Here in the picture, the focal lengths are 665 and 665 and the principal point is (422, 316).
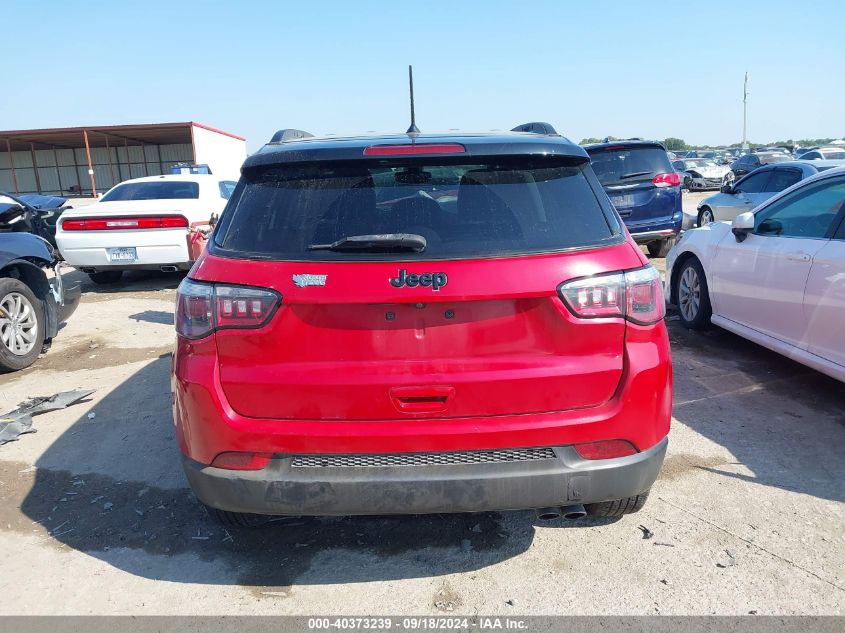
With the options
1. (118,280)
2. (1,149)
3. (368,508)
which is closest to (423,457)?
(368,508)

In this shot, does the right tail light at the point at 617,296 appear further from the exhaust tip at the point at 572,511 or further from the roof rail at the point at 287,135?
the roof rail at the point at 287,135

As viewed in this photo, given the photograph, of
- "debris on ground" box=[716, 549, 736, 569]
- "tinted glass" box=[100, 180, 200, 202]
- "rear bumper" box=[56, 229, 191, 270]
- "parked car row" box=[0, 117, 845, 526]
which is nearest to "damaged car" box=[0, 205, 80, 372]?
"rear bumper" box=[56, 229, 191, 270]

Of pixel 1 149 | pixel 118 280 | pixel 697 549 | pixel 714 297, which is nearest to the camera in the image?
pixel 697 549

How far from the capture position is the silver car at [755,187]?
31.8 ft

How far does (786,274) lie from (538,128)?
2660mm

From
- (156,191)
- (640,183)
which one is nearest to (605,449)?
(640,183)

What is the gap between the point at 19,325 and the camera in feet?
19.9

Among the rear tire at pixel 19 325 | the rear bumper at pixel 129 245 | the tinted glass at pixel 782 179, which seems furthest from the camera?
the tinted glass at pixel 782 179

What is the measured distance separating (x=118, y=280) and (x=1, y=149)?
43.3 m

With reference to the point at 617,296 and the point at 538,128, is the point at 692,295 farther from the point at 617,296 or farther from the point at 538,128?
the point at 617,296

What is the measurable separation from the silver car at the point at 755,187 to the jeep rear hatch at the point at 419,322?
25.3 ft

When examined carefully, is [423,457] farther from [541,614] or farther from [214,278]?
[214,278]

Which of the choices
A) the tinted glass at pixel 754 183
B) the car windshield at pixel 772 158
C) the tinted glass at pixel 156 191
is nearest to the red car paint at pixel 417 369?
the tinted glass at pixel 156 191

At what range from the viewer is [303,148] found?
2.69 metres
